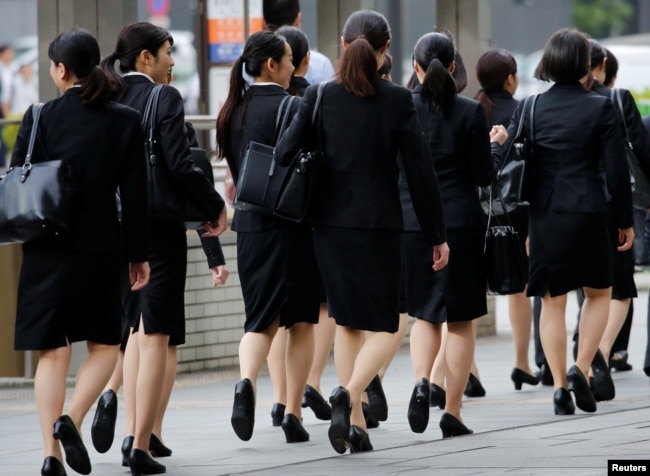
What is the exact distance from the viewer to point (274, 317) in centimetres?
802

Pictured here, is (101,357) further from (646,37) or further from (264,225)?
(646,37)

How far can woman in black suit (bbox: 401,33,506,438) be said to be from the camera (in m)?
8.14

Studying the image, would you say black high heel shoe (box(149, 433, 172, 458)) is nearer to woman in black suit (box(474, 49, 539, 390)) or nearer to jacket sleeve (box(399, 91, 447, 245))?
jacket sleeve (box(399, 91, 447, 245))

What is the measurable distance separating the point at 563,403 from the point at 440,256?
1.62m

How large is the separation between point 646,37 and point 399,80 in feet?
32.1

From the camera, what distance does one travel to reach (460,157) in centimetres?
824

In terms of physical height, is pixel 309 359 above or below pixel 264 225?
below

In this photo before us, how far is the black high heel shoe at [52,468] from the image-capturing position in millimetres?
6711

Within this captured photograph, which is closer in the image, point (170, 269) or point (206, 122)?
point (170, 269)

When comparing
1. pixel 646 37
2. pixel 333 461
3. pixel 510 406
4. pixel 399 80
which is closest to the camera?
pixel 333 461

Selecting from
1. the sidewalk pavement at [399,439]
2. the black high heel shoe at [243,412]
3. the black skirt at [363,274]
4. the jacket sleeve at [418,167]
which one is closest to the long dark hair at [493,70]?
the sidewalk pavement at [399,439]

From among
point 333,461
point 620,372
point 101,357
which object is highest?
point 101,357

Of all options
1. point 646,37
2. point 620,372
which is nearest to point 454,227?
point 620,372

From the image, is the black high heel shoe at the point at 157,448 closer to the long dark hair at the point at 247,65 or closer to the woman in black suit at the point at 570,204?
the long dark hair at the point at 247,65
